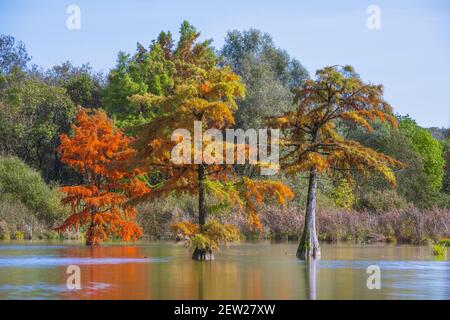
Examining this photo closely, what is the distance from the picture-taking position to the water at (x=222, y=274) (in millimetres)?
17984

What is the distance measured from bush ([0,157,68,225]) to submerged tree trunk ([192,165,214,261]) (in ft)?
51.6

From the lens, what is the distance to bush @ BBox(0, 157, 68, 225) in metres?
40.3

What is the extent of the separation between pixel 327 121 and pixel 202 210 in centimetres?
502

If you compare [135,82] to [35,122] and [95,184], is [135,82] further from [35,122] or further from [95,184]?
[95,184]

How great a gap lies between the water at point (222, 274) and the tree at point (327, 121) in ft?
7.32

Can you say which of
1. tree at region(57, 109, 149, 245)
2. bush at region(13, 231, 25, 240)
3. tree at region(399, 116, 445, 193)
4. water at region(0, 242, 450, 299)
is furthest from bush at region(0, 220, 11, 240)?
tree at region(399, 116, 445, 193)

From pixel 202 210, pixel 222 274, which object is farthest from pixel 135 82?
pixel 222 274

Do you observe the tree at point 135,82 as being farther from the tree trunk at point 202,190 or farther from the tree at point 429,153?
the tree trunk at point 202,190

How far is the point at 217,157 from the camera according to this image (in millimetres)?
23969

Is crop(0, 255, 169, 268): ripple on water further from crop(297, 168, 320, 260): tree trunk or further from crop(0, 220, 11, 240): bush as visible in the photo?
crop(0, 220, 11, 240): bush

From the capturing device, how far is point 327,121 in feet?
89.6

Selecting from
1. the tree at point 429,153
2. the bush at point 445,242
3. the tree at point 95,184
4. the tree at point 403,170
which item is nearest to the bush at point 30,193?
the tree at point 95,184
